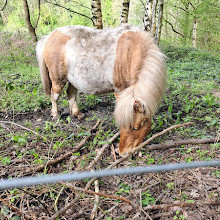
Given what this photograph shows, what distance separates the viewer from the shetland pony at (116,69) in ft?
8.63

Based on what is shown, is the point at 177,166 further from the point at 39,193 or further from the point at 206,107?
the point at 206,107

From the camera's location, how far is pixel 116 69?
10.5 feet

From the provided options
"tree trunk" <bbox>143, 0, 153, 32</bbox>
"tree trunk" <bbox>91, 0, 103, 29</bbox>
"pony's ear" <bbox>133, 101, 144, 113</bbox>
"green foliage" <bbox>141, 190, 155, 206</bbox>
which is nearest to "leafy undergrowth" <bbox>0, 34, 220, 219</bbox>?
"green foliage" <bbox>141, 190, 155, 206</bbox>

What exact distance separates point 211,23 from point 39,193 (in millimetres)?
19517

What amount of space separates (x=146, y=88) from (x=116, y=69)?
0.80 m

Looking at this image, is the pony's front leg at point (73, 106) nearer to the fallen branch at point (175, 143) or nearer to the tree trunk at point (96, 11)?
the fallen branch at point (175, 143)

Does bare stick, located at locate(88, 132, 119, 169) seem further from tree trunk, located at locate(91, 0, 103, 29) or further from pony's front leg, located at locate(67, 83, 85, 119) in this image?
tree trunk, located at locate(91, 0, 103, 29)

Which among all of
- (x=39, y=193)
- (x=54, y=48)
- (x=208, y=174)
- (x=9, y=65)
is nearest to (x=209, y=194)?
(x=208, y=174)

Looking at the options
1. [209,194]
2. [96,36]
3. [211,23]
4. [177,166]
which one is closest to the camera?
[177,166]

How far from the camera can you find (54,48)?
372 cm

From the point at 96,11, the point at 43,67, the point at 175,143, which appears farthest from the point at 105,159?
the point at 96,11

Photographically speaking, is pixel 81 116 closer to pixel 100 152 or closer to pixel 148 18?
pixel 100 152

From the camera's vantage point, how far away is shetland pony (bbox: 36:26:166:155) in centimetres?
263

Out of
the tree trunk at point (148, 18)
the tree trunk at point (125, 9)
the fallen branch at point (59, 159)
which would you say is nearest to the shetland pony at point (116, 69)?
the fallen branch at point (59, 159)
